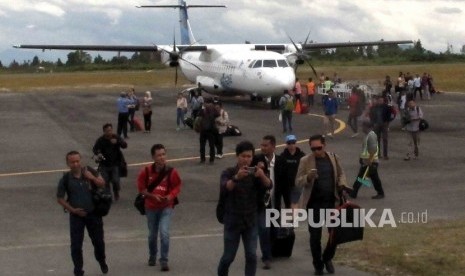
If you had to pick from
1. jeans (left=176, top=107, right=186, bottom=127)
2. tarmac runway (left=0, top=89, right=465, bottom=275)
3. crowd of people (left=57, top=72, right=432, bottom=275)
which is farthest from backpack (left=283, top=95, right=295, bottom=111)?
crowd of people (left=57, top=72, right=432, bottom=275)

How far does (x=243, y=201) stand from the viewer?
9.41 m

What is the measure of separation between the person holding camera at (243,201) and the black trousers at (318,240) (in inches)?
38.2

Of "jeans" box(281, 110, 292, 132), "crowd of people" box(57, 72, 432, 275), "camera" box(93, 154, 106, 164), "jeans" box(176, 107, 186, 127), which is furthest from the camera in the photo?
"jeans" box(176, 107, 186, 127)

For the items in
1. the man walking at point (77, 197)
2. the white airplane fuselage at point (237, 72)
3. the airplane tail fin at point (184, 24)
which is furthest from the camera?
the airplane tail fin at point (184, 24)

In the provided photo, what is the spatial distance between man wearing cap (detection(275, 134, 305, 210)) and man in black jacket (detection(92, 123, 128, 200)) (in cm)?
544

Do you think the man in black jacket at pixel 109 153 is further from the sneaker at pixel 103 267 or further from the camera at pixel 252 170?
the camera at pixel 252 170

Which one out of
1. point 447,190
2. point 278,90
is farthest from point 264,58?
point 447,190

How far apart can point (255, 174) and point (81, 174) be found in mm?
2302

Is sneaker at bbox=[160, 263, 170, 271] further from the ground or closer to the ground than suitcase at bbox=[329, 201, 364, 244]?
closer to the ground

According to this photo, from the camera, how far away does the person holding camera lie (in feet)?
30.5

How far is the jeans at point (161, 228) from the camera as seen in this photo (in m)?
10.9

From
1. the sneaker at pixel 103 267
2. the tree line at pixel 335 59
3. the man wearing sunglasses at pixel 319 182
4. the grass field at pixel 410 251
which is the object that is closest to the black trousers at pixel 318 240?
the man wearing sunglasses at pixel 319 182

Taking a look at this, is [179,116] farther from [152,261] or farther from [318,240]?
[318,240]

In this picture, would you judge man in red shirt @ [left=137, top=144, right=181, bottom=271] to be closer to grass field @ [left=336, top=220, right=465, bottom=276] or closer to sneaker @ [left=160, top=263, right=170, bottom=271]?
sneaker @ [left=160, top=263, right=170, bottom=271]
